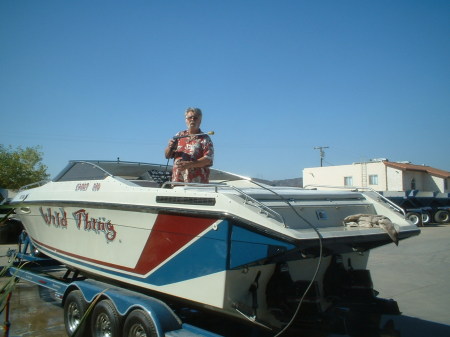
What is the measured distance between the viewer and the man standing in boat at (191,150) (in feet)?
14.4

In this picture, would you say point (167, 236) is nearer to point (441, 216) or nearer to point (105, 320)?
point (105, 320)

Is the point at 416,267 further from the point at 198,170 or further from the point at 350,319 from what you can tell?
the point at 198,170

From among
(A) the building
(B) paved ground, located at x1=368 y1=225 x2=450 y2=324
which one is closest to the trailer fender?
(B) paved ground, located at x1=368 y1=225 x2=450 y2=324

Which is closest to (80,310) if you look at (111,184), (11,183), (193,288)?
(111,184)

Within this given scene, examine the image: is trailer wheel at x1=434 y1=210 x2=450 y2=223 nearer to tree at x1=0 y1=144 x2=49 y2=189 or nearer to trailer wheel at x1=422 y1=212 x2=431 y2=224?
trailer wheel at x1=422 y1=212 x2=431 y2=224

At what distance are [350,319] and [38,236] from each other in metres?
4.58

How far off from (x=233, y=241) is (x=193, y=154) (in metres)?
1.62

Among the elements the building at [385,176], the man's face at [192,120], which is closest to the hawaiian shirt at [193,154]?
the man's face at [192,120]

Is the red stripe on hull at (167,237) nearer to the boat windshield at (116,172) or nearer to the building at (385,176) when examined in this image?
the boat windshield at (116,172)

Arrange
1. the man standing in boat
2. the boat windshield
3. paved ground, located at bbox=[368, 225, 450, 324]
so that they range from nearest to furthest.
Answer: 1. the man standing in boat
2. the boat windshield
3. paved ground, located at bbox=[368, 225, 450, 324]

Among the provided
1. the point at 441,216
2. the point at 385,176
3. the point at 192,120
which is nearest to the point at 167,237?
the point at 192,120

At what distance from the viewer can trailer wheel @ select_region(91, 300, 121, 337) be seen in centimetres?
390

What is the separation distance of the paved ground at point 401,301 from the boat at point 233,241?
0.93 meters

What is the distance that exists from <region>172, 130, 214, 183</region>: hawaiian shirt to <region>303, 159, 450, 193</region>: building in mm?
29048
